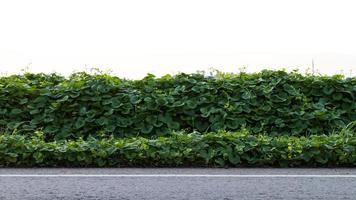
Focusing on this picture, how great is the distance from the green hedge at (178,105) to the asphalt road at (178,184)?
205cm

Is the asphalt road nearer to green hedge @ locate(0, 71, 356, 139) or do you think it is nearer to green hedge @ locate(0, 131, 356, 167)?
green hedge @ locate(0, 131, 356, 167)

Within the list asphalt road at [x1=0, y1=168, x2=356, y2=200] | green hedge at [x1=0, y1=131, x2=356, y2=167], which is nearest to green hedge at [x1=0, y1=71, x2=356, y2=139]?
green hedge at [x1=0, y1=131, x2=356, y2=167]

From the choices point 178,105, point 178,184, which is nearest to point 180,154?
point 178,184

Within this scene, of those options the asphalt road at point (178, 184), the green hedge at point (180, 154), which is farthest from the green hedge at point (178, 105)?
the asphalt road at point (178, 184)

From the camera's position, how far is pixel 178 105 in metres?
8.70

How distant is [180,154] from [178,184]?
138cm

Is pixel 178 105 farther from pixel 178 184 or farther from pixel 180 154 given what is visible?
pixel 178 184

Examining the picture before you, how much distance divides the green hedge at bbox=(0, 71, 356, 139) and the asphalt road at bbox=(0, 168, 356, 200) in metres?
2.05

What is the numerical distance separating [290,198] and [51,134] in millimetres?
4860

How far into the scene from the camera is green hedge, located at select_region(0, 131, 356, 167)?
6.93 meters

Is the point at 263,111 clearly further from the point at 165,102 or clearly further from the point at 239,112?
the point at 165,102

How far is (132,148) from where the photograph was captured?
6961mm

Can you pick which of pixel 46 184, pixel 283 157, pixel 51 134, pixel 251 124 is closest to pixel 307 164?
pixel 283 157

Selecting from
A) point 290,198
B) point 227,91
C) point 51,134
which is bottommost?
point 290,198
